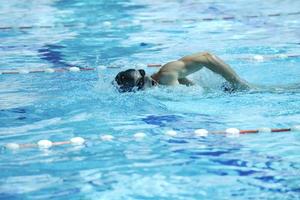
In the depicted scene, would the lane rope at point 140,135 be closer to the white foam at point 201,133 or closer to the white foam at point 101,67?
the white foam at point 201,133

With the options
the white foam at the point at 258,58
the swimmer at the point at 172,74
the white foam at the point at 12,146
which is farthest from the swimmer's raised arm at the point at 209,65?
the white foam at the point at 258,58

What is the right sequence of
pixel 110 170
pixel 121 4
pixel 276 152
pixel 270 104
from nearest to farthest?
pixel 110 170, pixel 276 152, pixel 270 104, pixel 121 4

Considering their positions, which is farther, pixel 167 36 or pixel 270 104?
pixel 167 36

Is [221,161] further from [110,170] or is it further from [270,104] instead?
[270,104]

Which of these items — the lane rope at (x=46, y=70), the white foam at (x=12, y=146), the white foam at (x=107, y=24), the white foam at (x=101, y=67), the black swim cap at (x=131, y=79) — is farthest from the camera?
the white foam at (x=107, y=24)

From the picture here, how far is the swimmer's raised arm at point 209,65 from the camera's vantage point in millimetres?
5324

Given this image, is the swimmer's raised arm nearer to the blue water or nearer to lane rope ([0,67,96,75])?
the blue water

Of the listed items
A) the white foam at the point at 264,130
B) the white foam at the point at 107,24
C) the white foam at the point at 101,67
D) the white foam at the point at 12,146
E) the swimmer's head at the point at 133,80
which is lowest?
the white foam at the point at 264,130

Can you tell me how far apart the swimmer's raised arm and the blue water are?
0.15 m

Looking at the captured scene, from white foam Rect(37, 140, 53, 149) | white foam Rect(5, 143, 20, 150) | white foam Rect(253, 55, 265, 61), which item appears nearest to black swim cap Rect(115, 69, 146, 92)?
white foam Rect(37, 140, 53, 149)

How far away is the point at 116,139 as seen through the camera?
4441mm

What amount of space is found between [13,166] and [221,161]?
119 centimetres

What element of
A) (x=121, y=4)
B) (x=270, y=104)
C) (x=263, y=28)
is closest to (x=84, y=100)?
(x=270, y=104)

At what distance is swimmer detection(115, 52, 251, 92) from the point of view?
5254 millimetres
